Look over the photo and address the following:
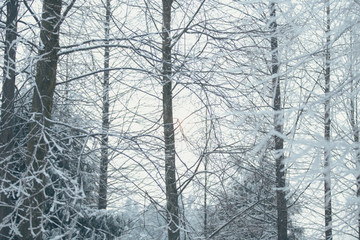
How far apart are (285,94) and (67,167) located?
218 inches

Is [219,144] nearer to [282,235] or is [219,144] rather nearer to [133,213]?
[133,213]

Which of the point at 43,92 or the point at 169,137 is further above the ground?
the point at 43,92

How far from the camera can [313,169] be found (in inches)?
121

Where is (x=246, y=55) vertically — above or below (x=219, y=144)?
above

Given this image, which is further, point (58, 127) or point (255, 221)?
point (255, 221)

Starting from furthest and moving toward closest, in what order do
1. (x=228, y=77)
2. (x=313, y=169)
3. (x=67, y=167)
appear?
(x=67, y=167) → (x=228, y=77) → (x=313, y=169)

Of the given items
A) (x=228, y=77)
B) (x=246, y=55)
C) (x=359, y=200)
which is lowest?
(x=359, y=200)

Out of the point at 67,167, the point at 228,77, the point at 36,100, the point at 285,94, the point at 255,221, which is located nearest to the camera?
the point at 36,100

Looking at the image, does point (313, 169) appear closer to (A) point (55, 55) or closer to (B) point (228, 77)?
(B) point (228, 77)

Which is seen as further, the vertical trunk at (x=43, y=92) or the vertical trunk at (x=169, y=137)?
the vertical trunk at (x=169, y=137)

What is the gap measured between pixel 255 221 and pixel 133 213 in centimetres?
418

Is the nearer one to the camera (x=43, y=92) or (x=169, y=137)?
(x=43, y=92)

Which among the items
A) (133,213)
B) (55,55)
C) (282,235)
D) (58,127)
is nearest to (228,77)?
(55,55)

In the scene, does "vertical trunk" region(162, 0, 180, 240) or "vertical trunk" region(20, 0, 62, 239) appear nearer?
"vertical trunk" region(20, 0, 62, 239)
